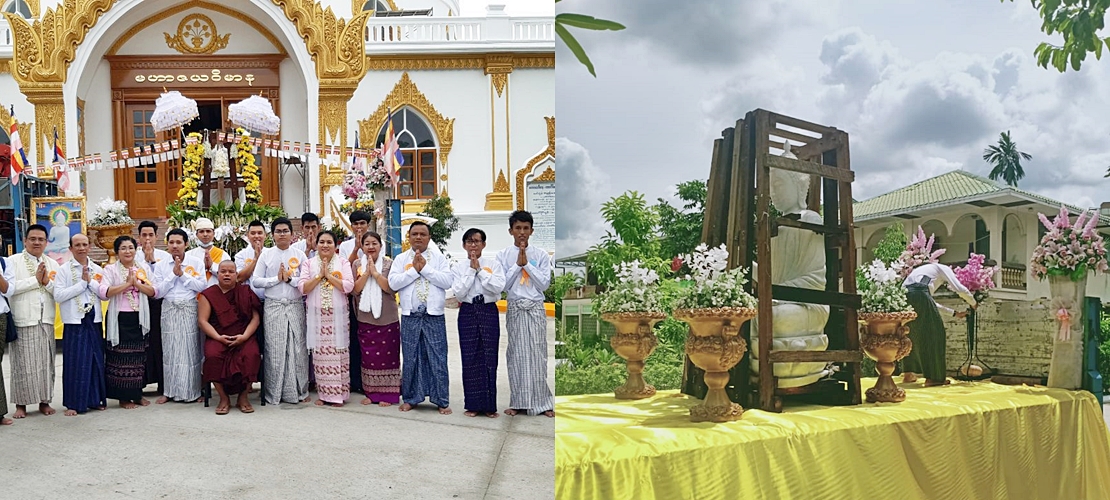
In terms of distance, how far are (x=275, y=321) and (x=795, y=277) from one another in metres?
4.13

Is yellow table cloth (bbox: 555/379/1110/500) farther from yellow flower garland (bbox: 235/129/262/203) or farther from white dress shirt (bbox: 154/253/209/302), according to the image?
yellow flower garland (bbox: 235/129/262/203)

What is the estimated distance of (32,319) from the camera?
4984 mm

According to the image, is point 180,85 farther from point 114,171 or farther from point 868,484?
point 868,484

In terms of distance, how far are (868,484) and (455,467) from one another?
249cm

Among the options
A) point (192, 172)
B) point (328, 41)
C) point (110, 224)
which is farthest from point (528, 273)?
point (328, 41)

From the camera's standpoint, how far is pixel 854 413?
195 centimetres

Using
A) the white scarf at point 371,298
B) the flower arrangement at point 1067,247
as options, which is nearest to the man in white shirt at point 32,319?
the white scarf at point 371,298

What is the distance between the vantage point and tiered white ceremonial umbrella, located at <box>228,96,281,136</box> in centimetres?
1062

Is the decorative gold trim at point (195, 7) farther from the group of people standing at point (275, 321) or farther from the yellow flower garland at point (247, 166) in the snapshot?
the group of people standing at point (275, 321)

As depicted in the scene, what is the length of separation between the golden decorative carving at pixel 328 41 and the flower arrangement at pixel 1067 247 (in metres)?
11.3

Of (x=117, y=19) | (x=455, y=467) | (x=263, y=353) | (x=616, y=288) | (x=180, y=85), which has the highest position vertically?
(x=117, y=19)

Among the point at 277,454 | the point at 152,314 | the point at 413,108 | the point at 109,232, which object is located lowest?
the point at 277,454

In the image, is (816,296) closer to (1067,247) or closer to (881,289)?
(881,289)

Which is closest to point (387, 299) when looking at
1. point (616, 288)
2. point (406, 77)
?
point (616, 288)
